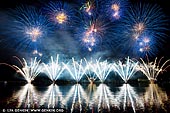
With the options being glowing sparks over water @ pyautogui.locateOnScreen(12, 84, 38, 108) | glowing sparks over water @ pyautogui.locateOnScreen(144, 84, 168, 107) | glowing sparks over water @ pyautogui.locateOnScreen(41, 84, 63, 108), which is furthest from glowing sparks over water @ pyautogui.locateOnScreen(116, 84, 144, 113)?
glowing sparks over water @ pyautogui.locateOnScreen(12, 84, 38, 108)

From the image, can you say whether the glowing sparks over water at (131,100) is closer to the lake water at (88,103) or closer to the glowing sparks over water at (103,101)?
the lake water at (88,103)

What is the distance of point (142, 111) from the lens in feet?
80.3

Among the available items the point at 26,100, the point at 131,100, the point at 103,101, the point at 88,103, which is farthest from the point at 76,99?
the point at 131,100

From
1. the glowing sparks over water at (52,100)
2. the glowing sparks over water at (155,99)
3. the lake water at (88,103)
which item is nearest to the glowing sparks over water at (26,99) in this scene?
the lake water at (88,103)

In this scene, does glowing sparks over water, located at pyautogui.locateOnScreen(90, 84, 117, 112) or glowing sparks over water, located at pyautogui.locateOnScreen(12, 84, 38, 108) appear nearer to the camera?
glowing sparks over water, located at pyautogui.locateOnScreen(90, 84, 117, 112)

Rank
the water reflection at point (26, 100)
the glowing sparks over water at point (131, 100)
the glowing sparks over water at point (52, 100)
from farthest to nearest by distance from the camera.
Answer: the glowing sparks over water at point (52, 100)
the water reflection at point (26, 100)
the glowing sparks over water at point (131, 100)

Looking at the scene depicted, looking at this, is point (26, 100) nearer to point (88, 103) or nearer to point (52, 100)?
point (52, 100)

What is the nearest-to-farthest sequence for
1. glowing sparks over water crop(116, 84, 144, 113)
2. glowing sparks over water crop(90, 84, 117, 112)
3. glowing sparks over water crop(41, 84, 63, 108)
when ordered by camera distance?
glowing sparks over water crop(90, 84, 117, 112) < glowing sparks over water crop(116, 84, 144, 113) < glowing sparks over water crop(41, 84, 63, 108)

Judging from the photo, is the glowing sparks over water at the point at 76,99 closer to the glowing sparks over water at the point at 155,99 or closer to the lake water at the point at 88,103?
the lake water at the point at 88,103

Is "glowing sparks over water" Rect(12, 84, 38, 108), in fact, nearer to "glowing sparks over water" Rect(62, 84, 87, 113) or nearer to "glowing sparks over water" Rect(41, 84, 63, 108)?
"glowing sparks over water" Rect(41, 84, 63, 108)

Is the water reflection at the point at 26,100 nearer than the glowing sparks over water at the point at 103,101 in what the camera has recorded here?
No

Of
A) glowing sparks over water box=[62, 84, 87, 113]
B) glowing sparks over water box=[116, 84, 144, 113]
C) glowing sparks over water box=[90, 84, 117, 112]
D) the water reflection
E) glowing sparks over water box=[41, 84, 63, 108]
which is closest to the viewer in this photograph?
glowing sparks over water box=[90, 84, 117, 112]

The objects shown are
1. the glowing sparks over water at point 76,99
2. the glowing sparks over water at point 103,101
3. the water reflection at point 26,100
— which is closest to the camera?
the glowing sparks over water at point 103,101

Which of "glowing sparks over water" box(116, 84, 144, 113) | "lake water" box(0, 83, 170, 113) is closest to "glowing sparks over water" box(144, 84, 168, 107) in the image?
"lake water" box(0, 83, 170, 113)
